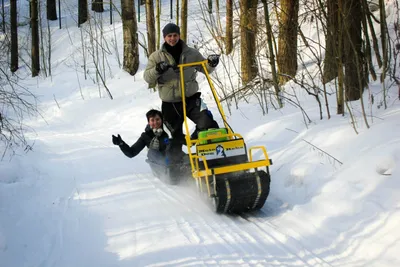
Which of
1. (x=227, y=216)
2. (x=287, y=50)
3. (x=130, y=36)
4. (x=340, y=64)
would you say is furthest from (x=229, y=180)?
(x=130, y=36)

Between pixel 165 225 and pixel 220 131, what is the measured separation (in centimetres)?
173

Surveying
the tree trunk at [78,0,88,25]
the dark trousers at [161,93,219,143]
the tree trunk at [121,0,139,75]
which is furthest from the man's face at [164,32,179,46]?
the tree trunk at [78,0,88,25]

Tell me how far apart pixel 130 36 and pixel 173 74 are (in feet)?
32.0

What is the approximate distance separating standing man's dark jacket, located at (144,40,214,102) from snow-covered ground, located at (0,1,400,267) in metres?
1.44

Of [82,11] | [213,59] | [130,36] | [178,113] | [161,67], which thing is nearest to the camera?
[161,67]

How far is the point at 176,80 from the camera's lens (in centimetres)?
666

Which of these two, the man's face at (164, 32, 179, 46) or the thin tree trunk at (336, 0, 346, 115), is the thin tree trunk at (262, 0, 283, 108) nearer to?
the thin tree trunk at (336, 0, 346, 115)

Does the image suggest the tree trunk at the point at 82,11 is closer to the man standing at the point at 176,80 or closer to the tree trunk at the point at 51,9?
the tree trunk at the point at 51,9

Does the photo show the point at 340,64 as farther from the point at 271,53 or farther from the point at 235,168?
the point at 235,168

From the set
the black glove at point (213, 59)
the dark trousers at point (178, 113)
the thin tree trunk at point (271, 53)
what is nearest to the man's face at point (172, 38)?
the black glove at point (213, 59)

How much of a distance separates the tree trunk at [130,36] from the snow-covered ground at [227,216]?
822 centimetres

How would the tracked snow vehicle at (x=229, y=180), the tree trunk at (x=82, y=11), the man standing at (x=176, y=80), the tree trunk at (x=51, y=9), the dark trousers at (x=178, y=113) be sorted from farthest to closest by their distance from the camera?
the tree trunk at (x=51, y=9), the tree trunk at (x=82, y=11), the dark trousers at (x=178, y=113), the man standing at (x=176, y=80), the tracked snow vehicle at (x=229, y=180)

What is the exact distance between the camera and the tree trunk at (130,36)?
15.3 meters

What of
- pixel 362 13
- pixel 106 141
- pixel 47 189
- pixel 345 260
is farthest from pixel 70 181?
pixel 362 13
